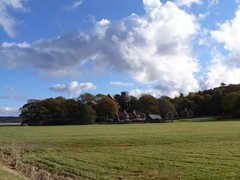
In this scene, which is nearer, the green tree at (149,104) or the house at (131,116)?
the house at (131,116)

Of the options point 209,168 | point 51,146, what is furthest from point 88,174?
point 51,146

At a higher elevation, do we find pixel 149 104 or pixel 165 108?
pixel 149 104

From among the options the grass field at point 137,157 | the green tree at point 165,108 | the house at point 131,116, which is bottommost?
the grass field at point 137,157

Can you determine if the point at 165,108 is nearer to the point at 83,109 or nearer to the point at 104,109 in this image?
the point at 104,109

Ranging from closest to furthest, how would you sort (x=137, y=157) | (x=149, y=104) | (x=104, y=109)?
(x=137, y=157) → (x=104, y=109) → (x=149, y=104)

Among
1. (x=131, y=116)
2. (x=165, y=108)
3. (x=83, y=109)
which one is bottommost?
(x=131, y=116)

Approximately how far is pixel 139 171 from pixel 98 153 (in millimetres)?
9495

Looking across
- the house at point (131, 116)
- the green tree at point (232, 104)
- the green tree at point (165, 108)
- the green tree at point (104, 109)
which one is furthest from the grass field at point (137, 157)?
the green tree at point (165, 108)

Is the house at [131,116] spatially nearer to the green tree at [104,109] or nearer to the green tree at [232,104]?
the green tree at [104,109]

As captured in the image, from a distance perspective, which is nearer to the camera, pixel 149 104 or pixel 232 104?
pixel 232 104

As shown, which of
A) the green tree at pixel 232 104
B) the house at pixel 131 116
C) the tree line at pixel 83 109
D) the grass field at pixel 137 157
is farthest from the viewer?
the house at pixel 131 116

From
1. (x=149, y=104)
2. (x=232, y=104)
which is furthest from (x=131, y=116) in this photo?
(x=232, y=104)

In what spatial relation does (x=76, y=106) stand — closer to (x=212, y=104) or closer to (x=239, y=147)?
(x=212, y=104)

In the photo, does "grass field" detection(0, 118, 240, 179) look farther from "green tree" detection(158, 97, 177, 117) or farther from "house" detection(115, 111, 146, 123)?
"green tree" detection(158, 97, 177, 117)
